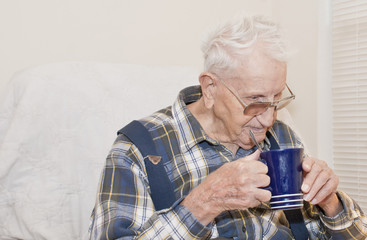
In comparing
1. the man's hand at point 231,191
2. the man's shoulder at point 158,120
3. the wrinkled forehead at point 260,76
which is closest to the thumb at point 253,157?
the man's hand at point 231,191

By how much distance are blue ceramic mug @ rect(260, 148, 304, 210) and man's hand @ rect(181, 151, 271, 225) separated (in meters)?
0.02

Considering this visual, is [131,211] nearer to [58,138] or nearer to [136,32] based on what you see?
[58,138]

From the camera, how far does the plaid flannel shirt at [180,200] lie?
3.51ft

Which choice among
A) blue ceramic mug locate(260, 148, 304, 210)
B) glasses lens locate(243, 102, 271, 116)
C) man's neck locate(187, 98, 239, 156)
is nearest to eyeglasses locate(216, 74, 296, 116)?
glasses lens locate(243, 102, 271, 116)

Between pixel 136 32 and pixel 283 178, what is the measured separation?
1.15m

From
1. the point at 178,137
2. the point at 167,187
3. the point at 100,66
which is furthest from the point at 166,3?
the point at 167,187

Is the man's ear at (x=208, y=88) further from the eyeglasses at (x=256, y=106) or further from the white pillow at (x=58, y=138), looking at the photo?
the white pillow at (x=58, y=138)

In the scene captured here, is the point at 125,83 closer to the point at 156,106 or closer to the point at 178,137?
the point at 156,106

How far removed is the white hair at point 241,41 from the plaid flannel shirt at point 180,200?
0.20 metres

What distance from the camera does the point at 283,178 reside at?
100cm

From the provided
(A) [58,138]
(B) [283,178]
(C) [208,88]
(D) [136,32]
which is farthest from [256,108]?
(D) [136,32]

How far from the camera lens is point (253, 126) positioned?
1275 millimetres

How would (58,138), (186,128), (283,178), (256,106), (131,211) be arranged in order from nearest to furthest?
(283,178) < (131,211) < (256,106) < (186,128) < (58,138)

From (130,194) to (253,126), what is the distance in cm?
40
